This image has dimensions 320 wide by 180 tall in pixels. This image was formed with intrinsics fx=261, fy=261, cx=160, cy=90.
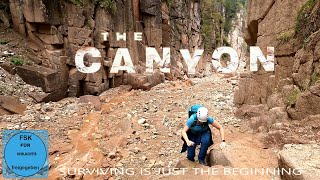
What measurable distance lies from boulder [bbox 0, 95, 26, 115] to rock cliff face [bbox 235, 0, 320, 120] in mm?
8427

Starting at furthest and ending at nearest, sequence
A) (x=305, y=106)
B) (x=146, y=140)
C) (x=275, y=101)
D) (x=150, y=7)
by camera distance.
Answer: (x=150, y=7) < (x=146, y=140) < (x=275, y=101) < (x=305, y=106)

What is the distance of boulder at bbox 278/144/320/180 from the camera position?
3.62 metres

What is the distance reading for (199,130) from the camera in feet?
16.9

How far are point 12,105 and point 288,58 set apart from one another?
9616 millimetres

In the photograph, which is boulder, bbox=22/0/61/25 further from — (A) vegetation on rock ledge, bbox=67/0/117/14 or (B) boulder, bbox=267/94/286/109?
(B) boulder, bbox=267/94/286/109

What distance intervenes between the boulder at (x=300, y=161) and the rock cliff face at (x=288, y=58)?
145cm

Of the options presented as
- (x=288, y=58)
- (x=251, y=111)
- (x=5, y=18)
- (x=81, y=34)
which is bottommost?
(x=251, y=111)

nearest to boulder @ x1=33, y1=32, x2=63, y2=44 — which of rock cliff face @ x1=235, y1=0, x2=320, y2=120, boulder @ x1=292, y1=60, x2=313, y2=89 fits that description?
rock cliff face @ x1=235, y1=0, x2=320, y2=120

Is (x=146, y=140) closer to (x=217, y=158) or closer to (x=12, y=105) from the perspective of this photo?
(x=217, y=158)

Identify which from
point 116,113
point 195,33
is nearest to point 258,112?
point 116,113

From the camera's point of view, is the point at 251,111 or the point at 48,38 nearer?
the point at 251,111

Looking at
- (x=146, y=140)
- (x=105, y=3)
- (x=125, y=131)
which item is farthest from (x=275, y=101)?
(x=105, y=3)

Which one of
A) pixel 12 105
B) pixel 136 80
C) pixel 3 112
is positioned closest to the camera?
pixel 3 112

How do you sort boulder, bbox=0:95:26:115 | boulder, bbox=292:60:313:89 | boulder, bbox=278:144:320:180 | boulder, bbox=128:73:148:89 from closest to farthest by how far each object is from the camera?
boulder, bbox=278:144:320:180, boulder, bbox=292:60:313:89, boulder, bbox=0:95:26:115, boulder, bbox=128:73:148:89
